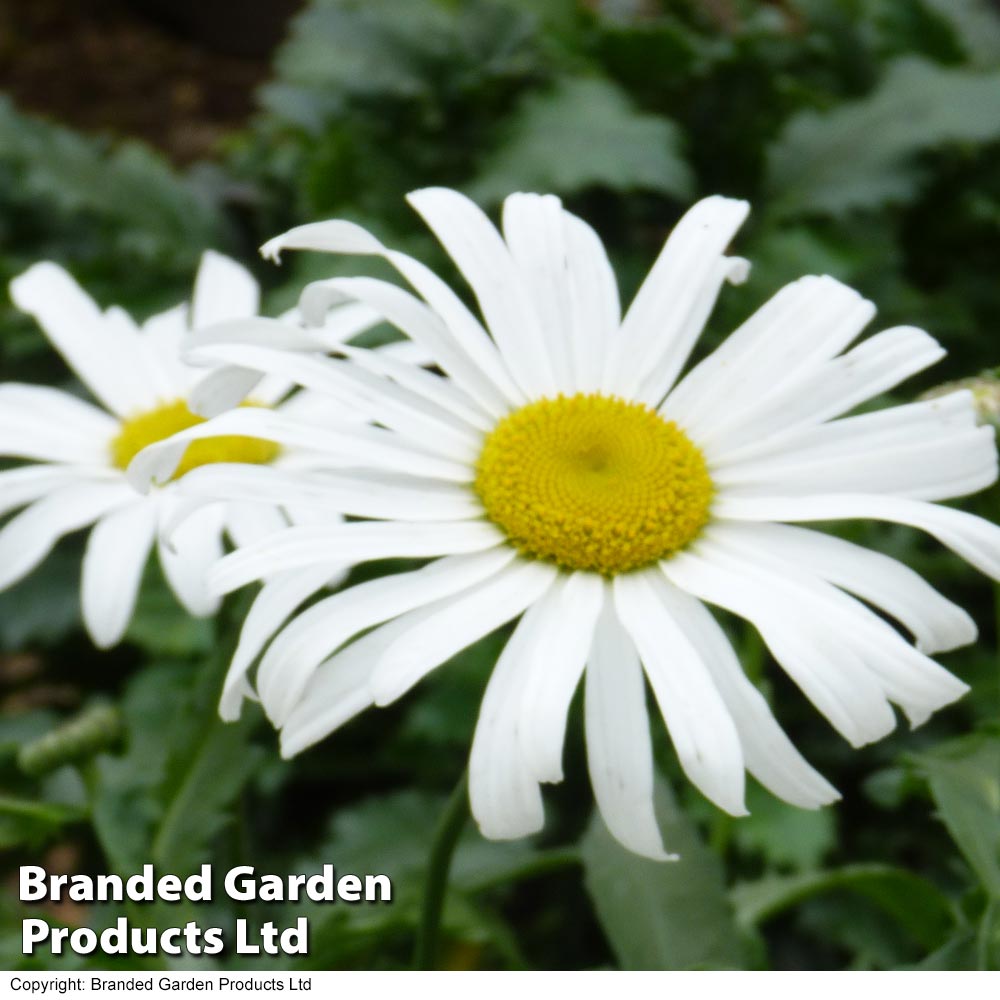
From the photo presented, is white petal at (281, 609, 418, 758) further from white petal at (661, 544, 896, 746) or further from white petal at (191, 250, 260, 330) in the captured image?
white petal at (191, 250, 260, 330)

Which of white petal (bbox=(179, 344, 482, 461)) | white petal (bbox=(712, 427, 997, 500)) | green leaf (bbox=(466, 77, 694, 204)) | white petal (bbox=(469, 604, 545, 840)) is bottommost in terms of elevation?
white petal (bbox=(469, 604, 545, 840))

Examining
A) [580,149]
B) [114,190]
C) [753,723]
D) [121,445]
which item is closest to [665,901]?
[753,723]

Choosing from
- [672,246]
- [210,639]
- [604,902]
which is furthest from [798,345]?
[210,639]

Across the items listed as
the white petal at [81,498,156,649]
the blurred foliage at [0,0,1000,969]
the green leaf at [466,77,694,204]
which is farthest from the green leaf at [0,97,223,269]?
the white petal at [81,498,156,649]

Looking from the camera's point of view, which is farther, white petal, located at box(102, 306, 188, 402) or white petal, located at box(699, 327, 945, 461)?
white petal, located at box(102, 306, 188, 402)

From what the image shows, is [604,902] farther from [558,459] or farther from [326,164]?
[326,164]

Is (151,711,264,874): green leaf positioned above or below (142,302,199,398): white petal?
below

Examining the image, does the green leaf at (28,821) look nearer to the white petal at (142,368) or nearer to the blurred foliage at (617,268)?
the blurred foliage at (617,268)
